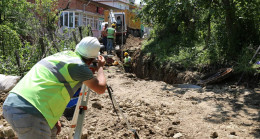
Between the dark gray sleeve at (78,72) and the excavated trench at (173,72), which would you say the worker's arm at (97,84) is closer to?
the dark gray sleeve at (78,72)

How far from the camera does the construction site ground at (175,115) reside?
12.0 ft

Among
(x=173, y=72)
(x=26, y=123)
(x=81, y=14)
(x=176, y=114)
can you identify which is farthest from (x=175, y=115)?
(x=81, y=14)

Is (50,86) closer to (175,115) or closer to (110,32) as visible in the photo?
(175,115)

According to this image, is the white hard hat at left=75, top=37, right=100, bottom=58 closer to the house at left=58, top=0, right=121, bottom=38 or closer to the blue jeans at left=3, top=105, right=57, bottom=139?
the blue jeans at left=3, top=105, right=57, bottom=139

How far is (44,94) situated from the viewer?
5.98ft

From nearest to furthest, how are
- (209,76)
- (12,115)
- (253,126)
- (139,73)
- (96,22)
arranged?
(12,115) → (253,126) → (209,76) → (139,73) → (96,22)

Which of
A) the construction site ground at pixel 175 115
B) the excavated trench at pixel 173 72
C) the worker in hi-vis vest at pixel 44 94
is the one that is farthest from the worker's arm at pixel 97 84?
the excavated trench at pixel 173 72

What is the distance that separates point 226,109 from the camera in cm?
482

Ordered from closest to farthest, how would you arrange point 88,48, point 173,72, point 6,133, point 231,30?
point 88,48 → point 6,133 → point 231,30 → point 173,72

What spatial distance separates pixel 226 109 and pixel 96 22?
25.1 m

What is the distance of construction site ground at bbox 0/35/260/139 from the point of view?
365cm

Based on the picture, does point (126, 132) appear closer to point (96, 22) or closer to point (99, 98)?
point (99, 98)

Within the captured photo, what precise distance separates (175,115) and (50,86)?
3121 mm

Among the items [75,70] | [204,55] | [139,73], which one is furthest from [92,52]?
[139,73]
